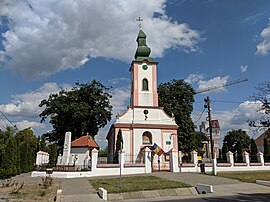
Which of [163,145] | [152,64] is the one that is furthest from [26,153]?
[152,64]

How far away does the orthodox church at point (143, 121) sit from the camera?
3473 cm

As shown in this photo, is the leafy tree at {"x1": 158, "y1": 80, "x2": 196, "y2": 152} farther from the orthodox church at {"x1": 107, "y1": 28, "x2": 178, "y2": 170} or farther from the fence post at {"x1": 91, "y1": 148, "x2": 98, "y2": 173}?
the fence post at {"x1": 91, "y1": 148, "x2": 98, "y2": 173}

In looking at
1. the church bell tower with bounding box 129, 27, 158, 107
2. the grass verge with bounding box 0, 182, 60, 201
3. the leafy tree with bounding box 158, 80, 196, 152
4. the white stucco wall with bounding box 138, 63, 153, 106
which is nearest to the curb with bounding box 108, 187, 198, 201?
the grass verge with bounding box 0, 182, 60, 201

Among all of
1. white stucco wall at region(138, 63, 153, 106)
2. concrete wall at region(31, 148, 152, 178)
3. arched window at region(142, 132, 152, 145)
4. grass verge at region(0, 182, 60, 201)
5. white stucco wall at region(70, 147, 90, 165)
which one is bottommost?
grass verge at region(0, 182, 60, 201)

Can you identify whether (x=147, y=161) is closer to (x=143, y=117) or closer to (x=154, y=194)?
(x=143, y=117)

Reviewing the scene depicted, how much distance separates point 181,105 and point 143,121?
984cm

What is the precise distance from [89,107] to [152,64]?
1145 cm

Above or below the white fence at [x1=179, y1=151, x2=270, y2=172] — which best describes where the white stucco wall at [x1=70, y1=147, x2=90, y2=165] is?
above

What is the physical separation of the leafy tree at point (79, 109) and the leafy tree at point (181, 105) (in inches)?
353

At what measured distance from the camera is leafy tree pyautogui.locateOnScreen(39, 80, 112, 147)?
42.5 metres

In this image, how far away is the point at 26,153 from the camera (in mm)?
30375

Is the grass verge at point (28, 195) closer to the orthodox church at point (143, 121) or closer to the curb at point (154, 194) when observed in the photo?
the curb at point (154, 194)

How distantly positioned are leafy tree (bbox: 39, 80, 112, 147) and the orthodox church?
21.8 ft

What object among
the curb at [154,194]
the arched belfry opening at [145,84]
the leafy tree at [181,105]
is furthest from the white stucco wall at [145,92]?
the curb at [154,194]
